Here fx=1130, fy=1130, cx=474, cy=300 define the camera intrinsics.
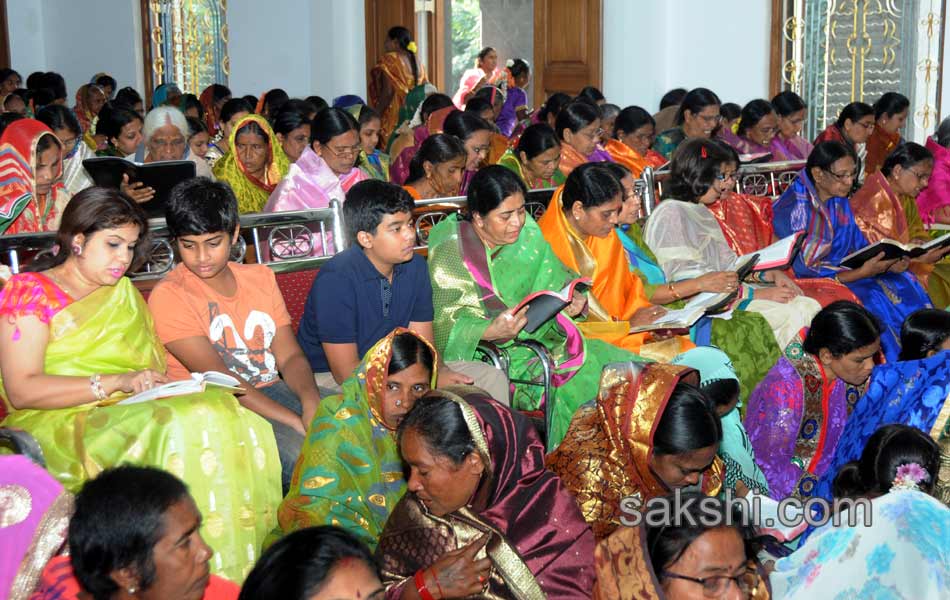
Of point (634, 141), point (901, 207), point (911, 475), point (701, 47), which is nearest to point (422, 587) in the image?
point (911, 475)

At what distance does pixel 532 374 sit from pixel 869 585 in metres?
1.66

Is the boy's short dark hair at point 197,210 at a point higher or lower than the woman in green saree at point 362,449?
higher

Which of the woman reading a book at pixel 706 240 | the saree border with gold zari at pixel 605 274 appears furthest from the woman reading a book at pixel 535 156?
the saree border with gold zari at pixel 605 274

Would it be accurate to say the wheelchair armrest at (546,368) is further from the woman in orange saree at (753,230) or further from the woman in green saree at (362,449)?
the woman in orange saree at (753,230)

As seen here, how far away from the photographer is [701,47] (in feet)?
28.8

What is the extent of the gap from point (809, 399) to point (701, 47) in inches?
230

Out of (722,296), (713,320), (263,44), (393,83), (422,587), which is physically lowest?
(422,587)

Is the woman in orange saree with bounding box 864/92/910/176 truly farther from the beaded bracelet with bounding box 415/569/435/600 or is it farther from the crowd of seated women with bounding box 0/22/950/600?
the beaded bracelet with bounding box 415/569/435/600

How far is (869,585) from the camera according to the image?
2.04 meters

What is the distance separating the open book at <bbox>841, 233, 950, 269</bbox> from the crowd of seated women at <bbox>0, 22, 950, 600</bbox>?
0.21 ft

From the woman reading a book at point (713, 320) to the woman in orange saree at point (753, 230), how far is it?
1.82ft

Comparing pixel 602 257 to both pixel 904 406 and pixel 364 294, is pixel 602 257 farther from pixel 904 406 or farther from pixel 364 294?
pixel 904 406

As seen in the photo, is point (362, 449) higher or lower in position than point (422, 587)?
higher

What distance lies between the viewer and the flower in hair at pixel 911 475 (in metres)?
2.45
